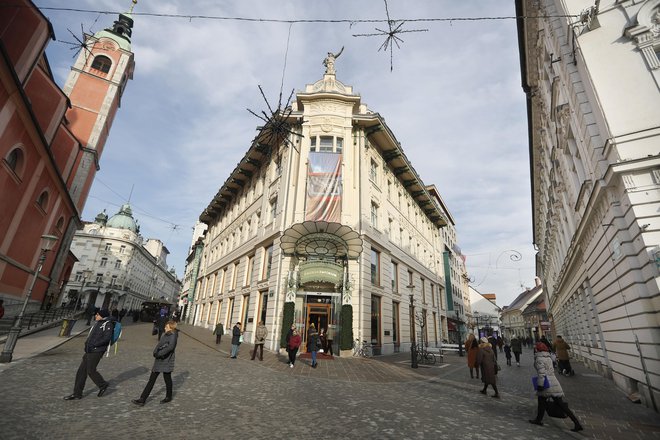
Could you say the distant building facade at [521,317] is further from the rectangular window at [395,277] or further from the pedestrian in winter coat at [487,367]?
the pedestrian in winter coat at [487,367]

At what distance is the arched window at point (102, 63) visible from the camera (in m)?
32.6

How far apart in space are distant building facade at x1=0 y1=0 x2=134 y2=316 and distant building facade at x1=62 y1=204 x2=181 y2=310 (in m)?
49.0

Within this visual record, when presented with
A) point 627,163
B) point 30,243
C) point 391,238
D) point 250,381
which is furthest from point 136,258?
point 627,163

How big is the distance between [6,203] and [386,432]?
20204 millimetres

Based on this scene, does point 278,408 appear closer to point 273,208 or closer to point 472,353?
point 472,353

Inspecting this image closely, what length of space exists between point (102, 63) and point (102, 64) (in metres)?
0.13

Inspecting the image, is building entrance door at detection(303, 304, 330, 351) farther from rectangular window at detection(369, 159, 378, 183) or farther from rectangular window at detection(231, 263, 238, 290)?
rectangular window at detection(231, 263, 238, 290)

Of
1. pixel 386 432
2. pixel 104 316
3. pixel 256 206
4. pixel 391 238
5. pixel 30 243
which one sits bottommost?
pixel 386 432

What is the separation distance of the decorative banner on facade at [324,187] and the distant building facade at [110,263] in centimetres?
7252

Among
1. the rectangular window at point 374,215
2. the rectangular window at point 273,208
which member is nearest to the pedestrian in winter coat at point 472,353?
the rectangular window at point 374,215

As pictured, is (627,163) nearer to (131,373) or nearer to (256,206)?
(131,373)

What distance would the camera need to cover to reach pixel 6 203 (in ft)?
49.5

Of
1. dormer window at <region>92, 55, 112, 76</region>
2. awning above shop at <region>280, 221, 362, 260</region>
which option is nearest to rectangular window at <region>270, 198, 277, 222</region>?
awning above shop at <region>280, 221, 362, 260</region>

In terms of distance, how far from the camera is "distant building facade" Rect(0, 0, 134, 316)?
1424 cm
